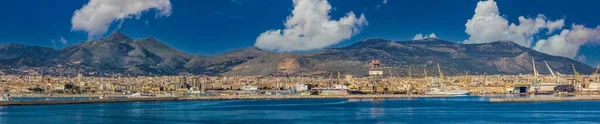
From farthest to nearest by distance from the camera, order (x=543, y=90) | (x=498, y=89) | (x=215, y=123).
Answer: (x=498, y=89) < (x=543, y=90) < (x=215, y=123)

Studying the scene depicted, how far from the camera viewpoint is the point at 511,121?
61188mm

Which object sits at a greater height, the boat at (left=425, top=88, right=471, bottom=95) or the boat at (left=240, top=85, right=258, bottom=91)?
the boat at (left=240, top=85, right=258, bottom=91)

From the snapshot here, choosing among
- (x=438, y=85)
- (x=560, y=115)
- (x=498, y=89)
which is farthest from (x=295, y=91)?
(x=560, y=115)

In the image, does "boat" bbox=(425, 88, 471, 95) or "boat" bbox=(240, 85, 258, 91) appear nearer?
"boat" bbox=(425, 88, 471, 95)

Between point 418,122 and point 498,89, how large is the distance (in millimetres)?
111835

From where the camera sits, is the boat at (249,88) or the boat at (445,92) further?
the boat at (249,88)

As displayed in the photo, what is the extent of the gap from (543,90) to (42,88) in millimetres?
100933

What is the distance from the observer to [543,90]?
157 meters

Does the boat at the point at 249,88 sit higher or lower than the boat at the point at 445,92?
higher

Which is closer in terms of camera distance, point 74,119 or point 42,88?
point 74,119

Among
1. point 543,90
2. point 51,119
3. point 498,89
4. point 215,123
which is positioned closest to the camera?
point 215,123

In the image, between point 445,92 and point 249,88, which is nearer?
point 445,92

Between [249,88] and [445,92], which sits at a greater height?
[249,88]

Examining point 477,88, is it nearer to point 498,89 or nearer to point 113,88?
point 498,89
